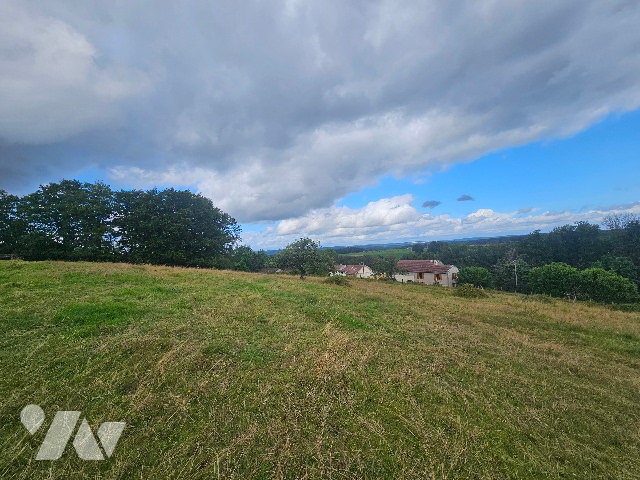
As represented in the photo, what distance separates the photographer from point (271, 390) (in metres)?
5.07

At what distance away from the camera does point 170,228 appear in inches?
1231

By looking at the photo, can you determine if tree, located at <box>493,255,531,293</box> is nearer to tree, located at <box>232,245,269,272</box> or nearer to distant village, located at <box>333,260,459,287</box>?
distant village, located at <box>333,260,459,287</box>

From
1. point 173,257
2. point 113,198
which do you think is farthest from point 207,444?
point 113,198

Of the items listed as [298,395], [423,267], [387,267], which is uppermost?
[298,395]

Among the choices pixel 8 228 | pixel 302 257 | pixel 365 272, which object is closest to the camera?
pixel 302 257

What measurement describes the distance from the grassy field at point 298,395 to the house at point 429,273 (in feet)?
176

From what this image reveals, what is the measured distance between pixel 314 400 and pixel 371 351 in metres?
2.61

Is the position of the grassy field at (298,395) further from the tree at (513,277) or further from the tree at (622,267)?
the tree at (622,267)

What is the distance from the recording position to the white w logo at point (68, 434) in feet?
12.0

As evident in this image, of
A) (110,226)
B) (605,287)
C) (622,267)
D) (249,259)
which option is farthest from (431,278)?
(110,226)

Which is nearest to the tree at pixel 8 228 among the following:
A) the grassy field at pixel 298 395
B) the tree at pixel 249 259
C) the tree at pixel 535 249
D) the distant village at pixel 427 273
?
the tree at pixel 249 259

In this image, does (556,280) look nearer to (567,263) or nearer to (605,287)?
(605,287)

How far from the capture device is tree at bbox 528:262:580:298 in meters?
40.2

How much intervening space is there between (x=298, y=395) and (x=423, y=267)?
208ft
